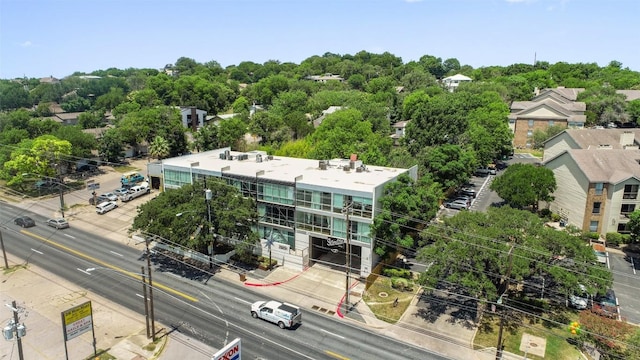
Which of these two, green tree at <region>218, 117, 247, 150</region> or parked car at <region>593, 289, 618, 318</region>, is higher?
green tree at <region>218, 117, 247, 150</region>

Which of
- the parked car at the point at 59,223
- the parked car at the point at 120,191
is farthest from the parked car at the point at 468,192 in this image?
the parked car at the point at 59,223

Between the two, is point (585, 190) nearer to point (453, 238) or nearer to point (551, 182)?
point (551, 182)

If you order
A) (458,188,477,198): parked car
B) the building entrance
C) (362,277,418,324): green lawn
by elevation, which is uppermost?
(458,188,477,198): parked car

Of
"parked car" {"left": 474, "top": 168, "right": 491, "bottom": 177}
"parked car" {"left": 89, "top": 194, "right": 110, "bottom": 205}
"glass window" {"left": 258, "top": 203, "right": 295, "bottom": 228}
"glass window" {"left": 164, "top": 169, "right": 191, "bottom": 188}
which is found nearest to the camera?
"glass window" {"left": 258, "top": 203, "right": 295, "bottom": 228}

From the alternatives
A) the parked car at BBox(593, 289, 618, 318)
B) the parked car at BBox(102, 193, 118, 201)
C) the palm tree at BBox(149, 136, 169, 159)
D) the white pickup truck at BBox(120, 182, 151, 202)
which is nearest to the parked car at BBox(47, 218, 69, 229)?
the parked car at BBox(102, 193, 118, 201)

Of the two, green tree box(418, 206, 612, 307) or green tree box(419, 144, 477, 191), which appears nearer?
green tree box(418, 206, 612, 307)

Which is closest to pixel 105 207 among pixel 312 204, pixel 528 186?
pixel 312 204

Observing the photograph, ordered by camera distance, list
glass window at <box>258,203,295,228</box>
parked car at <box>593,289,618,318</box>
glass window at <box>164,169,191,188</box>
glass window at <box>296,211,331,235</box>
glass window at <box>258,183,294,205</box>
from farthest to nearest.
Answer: glass window at <box>164,169,191,188</box>, glass window at <box>258,203,295,228</box>, glass window at <box>258,183,294,205</box>, glass window at <box>296,211,331,235</box>, parked car at <box>593,289,618,318</box>

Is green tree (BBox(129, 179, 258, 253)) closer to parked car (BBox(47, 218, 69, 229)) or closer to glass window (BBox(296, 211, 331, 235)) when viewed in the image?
glass window (BBox(296, 211, 331, 235))

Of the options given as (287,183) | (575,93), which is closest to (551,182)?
(287,183)
